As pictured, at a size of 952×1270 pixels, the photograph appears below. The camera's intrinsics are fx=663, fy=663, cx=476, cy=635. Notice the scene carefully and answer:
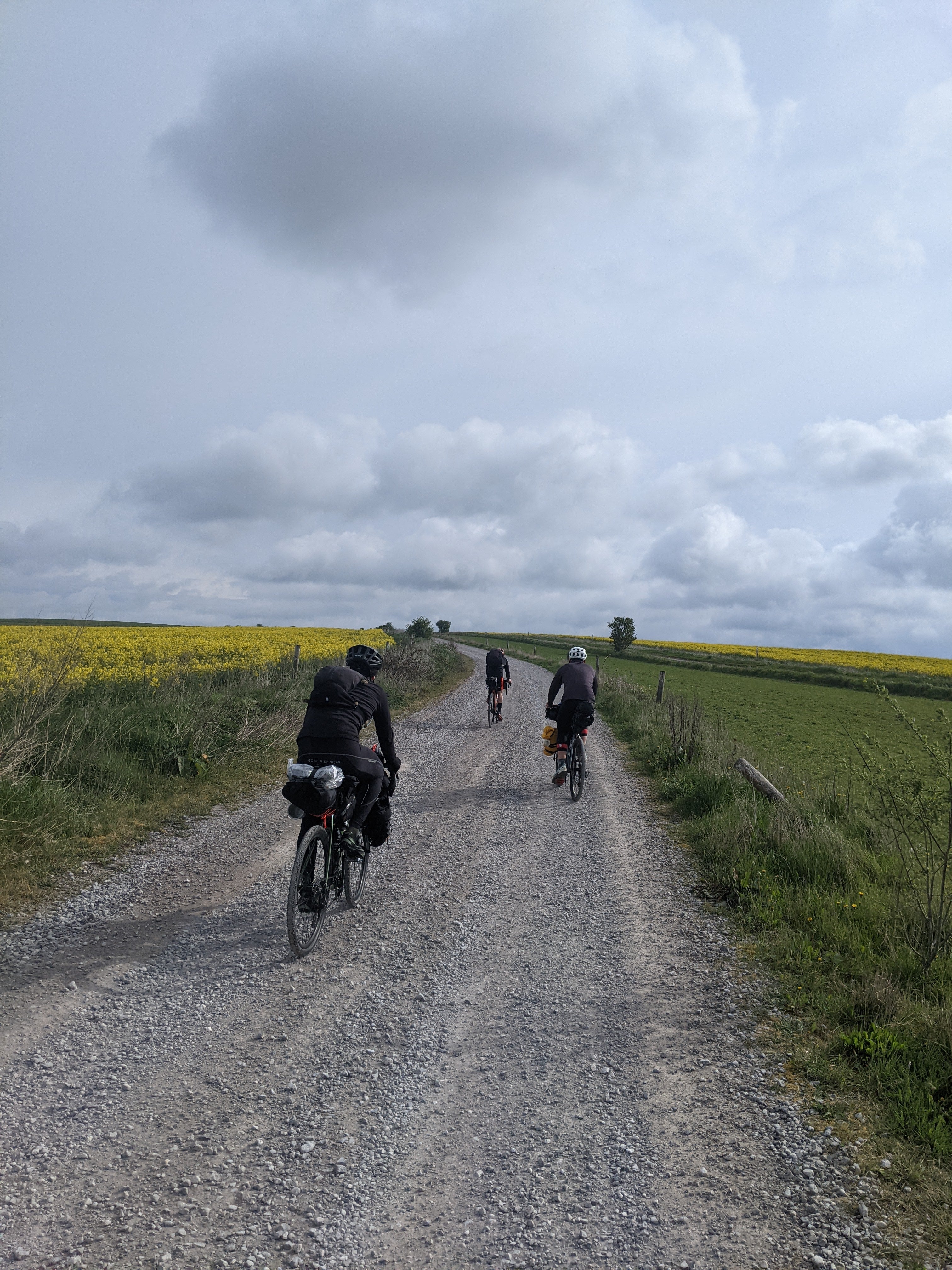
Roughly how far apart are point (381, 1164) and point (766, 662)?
5971 cm

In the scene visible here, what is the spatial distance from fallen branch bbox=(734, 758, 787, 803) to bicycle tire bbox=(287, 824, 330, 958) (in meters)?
6.06

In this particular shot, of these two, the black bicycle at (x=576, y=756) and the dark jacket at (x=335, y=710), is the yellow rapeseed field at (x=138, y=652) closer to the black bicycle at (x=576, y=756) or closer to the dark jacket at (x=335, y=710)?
the dark jacket at (x=335, y=710)

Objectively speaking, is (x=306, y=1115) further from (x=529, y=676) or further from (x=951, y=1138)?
(x=529, y=676)

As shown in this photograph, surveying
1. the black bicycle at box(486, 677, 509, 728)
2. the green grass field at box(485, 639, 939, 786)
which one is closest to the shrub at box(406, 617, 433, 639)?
the green grass field at box(485, 639, 939, 786)

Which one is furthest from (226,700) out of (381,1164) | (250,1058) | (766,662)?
(766,662)

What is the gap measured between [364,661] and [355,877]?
2.13 meters

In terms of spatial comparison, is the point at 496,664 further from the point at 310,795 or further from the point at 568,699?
the point at 310,795

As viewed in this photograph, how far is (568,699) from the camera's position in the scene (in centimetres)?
1100

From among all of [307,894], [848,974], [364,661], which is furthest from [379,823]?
[848,974]

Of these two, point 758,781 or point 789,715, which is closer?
point 758,781

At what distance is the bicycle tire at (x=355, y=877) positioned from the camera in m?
6.02

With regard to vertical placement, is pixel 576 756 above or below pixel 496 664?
below

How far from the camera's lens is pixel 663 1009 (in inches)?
181

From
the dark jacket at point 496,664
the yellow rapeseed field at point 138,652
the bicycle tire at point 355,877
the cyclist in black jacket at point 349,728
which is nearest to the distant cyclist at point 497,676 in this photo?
the dark jacket at point 496,664
